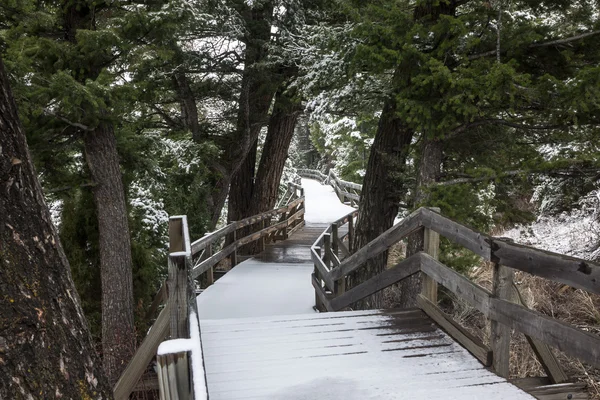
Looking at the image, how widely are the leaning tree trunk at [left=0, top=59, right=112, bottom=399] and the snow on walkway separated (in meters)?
4.62

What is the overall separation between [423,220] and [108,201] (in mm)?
5793

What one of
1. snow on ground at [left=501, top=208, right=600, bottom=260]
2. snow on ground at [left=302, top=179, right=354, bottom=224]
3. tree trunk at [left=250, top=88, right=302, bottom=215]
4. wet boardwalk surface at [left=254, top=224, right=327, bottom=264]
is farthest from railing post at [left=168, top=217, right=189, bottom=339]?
snow on ground at [left=302, top=179, right=354, bottom=224]

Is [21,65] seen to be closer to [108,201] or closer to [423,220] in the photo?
[108,201]

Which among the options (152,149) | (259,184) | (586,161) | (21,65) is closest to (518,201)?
(259,184)

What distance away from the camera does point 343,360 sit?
382 centimetres

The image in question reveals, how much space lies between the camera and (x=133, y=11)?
740cm

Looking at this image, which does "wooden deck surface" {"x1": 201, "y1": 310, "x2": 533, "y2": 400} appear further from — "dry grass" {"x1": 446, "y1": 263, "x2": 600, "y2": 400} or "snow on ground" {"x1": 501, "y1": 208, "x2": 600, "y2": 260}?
"snow on ground" {"x1": 501, "y1": 208, "x2": 600, "y2": 260}

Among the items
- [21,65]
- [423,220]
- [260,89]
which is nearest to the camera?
[423,220]

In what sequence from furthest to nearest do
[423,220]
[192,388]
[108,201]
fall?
[108,201]
[423,220]
[192,388]

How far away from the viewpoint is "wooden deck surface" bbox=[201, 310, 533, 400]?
3291 mm

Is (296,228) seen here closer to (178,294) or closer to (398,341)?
(398,341)

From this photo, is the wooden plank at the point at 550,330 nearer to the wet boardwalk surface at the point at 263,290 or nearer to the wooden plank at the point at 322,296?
the wooden plank at the point at 322,296

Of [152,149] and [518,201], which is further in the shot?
[518,201]

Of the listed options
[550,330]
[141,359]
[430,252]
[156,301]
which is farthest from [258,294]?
[550,330]
